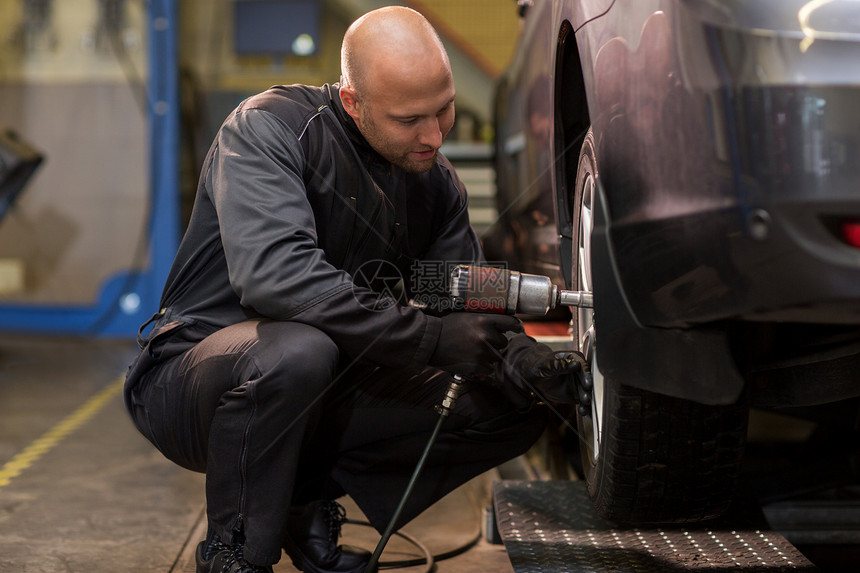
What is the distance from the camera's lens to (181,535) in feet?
6.56

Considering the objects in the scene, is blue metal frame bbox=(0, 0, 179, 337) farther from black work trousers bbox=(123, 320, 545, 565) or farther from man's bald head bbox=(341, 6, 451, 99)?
man's bald head bbox=(341, 6, 451, 99)

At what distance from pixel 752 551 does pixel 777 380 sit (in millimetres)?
419

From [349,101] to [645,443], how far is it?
2.75 feet

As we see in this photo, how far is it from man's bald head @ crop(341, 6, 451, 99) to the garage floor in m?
1.02

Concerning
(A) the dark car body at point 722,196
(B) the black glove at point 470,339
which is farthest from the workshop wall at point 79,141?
(A) the dark car body at point 722,196

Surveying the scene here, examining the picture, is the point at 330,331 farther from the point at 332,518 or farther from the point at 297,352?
the point at 332,518

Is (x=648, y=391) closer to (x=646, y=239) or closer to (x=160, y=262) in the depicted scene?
(x=646, y=239)

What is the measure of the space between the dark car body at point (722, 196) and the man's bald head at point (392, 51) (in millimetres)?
255

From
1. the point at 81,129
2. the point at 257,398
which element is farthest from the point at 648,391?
the point at 81,129

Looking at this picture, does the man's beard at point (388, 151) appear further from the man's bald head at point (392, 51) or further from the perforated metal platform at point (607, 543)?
the perforated metal platform at point (607, 543)

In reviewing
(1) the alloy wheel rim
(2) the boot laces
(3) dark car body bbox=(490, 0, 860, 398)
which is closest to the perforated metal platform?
(1) the alloy wheel rim

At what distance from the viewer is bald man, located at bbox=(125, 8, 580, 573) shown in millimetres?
1481

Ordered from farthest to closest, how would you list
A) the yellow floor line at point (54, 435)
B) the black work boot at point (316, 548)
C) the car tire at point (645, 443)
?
1. the yellow floor line at point (54, 435)
2. the black work boot at point (316, 548)
3. the car tire at point (645, 443)

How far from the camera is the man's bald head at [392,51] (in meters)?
1.53
